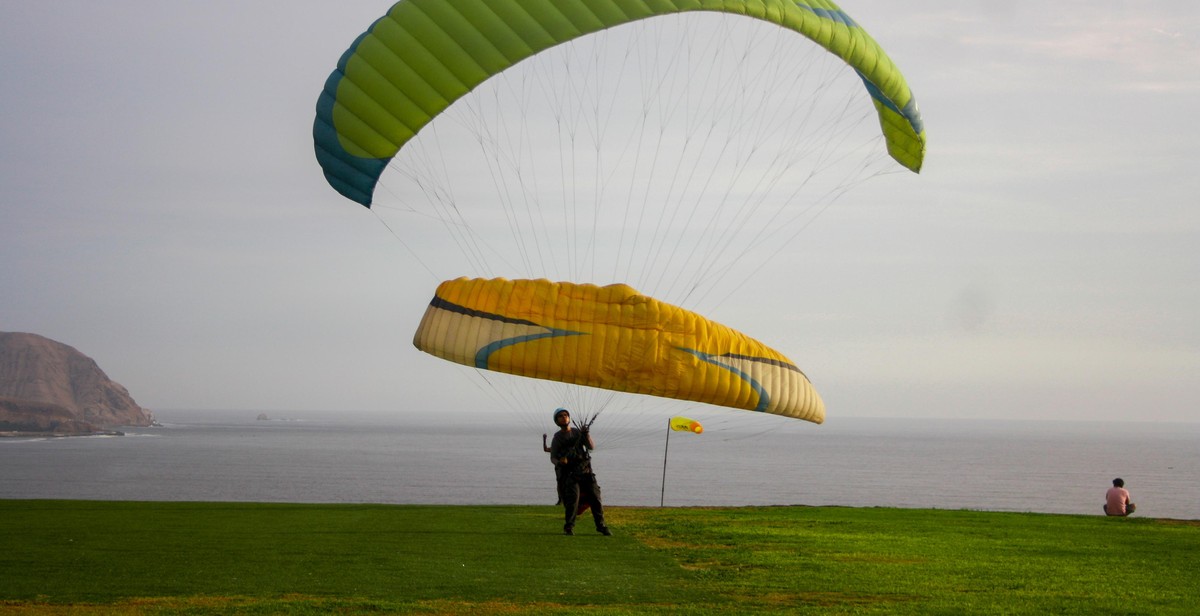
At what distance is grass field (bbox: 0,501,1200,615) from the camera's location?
27.1 feet

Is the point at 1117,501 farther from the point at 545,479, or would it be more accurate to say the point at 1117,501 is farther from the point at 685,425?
the point at 545,479

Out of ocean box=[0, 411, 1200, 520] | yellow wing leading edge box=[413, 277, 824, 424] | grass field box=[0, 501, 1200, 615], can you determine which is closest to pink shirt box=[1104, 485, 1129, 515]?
grass field box=[0, 501, 1200, 615]

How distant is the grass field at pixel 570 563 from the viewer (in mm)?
8273

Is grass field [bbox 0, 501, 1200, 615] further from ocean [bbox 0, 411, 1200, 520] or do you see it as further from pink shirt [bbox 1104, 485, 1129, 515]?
ocean [bbox 0, 411, 1200, 520]

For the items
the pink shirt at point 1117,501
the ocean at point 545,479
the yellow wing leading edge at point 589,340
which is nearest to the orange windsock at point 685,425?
the pink shirt at point 1117,501

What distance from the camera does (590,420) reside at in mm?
12664

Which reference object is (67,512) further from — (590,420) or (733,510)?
(733,510)

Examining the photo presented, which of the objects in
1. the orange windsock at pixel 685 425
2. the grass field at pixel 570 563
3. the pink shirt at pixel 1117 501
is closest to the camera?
the grass field at pixel 570 563

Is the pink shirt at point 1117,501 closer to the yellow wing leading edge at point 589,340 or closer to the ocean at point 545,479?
the yellow wing leading edge at point 589,340

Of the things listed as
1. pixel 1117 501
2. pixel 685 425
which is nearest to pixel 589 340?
pixel 1117 501

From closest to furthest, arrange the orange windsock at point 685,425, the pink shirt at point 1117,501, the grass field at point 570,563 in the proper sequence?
the grass field at point 570,563, the pink shirt at point 1117,501, the orange windsock at point 685,425

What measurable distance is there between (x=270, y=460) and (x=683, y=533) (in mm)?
98368

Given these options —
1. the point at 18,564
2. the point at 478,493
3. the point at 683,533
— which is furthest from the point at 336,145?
the point at 478,493

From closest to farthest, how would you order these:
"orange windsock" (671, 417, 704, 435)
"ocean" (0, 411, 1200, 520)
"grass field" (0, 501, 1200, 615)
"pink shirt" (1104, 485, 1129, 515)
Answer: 1. "grass field" (0, 501, 1200, 615)
2. "pink shirt" (1104, 485, 1129, 515)
3. "orange windsock" (671, 417, 704, 435)
4. "ocean" (0, 411, 1200, 520)
